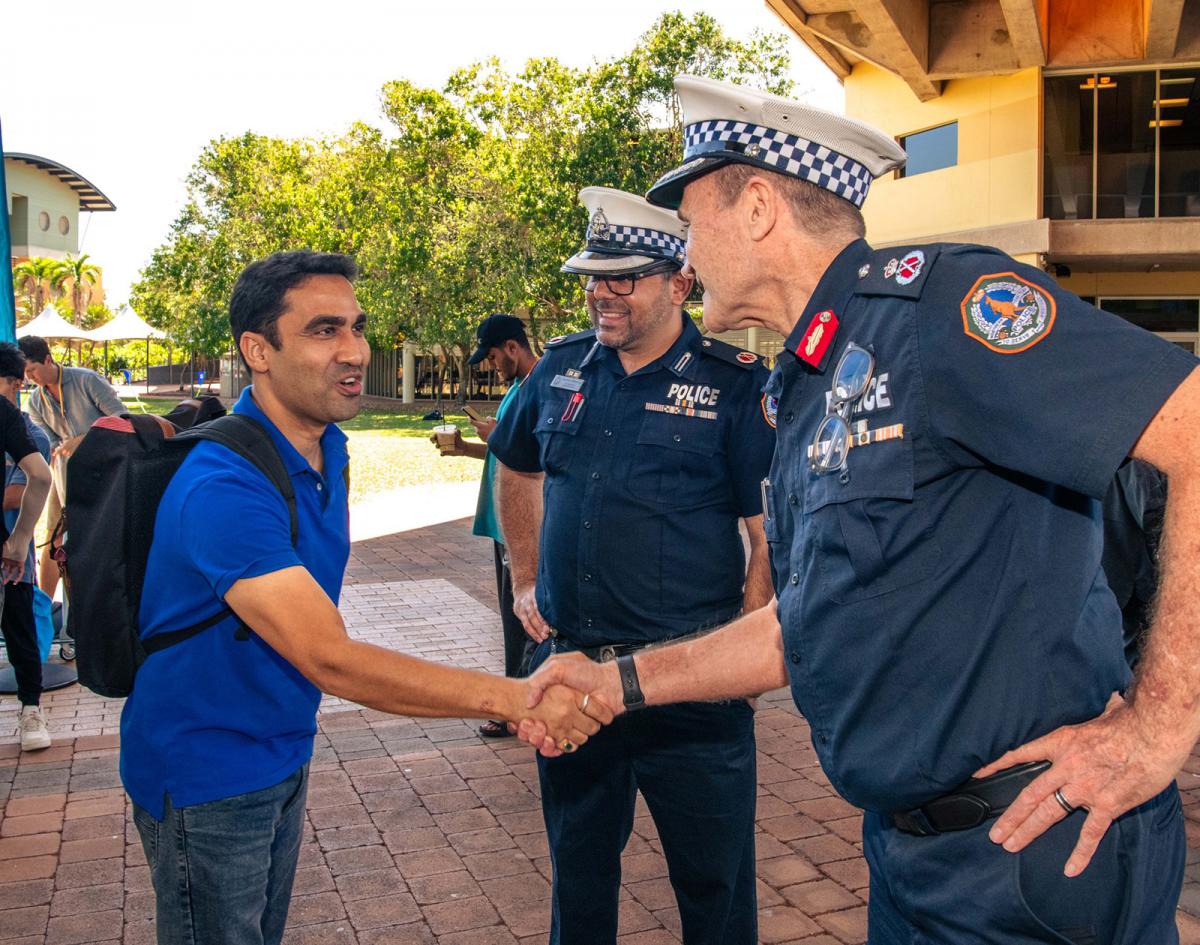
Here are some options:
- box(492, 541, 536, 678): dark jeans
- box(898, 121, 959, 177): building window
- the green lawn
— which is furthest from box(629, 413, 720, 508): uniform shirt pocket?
box(898, 121, 959, 177): building window

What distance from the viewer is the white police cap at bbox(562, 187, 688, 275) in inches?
145

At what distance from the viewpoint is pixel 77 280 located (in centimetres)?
7075

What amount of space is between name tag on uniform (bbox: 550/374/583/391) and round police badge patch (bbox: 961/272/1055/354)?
201 cm

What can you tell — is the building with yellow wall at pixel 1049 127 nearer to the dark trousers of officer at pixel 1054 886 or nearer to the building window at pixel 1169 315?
the building window at pixel 1169 315

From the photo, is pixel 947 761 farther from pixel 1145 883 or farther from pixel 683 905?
pixel 683 905

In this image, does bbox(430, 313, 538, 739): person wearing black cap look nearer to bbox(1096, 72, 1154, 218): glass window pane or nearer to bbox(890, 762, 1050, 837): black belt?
bbox(890, 762, 1050, 837): black belt

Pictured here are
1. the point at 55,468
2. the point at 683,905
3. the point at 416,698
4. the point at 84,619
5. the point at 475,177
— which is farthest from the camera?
the point at 475,177

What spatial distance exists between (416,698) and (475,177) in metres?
33.9

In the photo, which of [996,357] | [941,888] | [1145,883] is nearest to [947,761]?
[941,888]

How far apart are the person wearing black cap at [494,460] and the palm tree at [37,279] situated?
6325 cm

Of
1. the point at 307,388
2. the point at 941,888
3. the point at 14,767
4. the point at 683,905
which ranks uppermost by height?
the point at 307,388

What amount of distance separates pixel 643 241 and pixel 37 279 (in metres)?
70.4

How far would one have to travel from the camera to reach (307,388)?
2799mm

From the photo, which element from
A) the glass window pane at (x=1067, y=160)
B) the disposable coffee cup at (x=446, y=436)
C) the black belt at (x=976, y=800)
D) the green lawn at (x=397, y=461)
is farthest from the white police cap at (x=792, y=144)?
the glass window pane at (x=1067, y=160)
